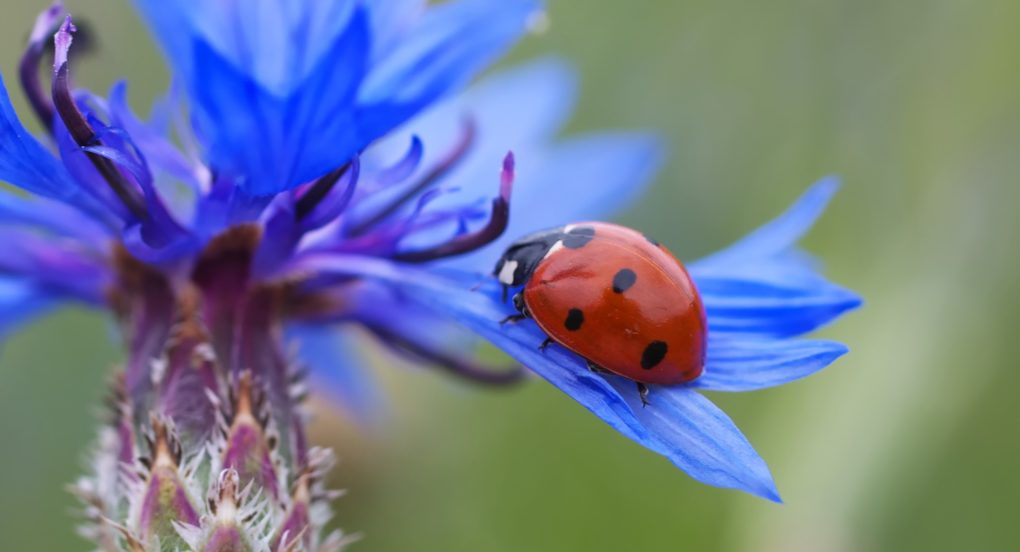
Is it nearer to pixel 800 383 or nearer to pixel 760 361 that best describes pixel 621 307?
pixel 760 361

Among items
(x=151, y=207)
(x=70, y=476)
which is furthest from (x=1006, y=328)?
(x=70, y=476)

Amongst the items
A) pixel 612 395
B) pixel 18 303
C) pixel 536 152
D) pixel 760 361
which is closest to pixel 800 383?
pixel 536 152

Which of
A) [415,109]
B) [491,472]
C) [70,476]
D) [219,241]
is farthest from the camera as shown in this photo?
[70,476]

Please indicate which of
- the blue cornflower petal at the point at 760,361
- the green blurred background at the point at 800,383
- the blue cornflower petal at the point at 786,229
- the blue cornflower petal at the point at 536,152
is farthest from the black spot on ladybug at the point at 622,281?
the green blurred background at the point at 800,383

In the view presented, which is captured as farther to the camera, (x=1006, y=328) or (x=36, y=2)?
(x=36, y=2)

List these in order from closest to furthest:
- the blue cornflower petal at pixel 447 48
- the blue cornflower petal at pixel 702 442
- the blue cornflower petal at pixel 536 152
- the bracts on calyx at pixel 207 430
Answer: the blue cornflower petal at pixel 702 442
the bracts on calyx at pixel 207 430
the blue cornflower petal at pixel 447 48
the blue cornflower petal at pixel 536 152

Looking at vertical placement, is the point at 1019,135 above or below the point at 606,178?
below

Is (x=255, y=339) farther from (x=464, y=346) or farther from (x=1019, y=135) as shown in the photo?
(x=1019, y=135)

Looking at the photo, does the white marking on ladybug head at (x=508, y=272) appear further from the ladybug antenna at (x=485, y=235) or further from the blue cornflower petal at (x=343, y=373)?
the blue cornflower petal at (x=343, y=373)
